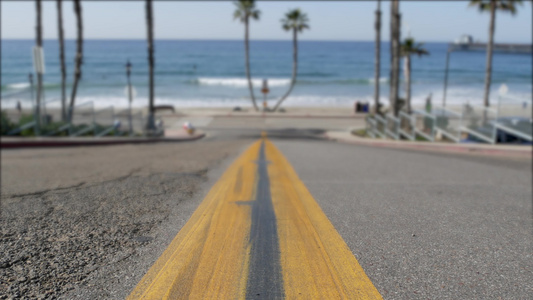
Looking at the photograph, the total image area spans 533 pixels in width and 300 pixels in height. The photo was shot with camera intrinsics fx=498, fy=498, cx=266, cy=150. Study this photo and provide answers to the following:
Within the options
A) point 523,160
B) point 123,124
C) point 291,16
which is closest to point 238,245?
point 523,160

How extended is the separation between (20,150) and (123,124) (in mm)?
7380

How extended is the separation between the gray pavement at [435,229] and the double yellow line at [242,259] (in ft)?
0.68

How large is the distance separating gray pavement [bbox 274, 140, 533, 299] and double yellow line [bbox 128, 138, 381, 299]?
21 cm

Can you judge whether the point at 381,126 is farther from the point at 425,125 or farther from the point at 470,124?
the point at 470,124

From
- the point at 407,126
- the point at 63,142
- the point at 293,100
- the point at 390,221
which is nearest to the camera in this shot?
the point at 390,221

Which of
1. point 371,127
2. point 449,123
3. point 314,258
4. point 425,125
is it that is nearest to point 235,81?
point 371,127

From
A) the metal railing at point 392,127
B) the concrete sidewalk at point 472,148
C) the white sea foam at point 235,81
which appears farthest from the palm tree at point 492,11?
the white sea foam at point 235,81

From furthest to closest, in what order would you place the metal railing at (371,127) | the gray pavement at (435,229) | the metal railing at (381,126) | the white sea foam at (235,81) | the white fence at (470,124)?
the white sea foam at (235,81) < the metal railing at (371,127) < the metal railing at (381,126) < the white fence at (470,124) < the gray pavement at (435,229)

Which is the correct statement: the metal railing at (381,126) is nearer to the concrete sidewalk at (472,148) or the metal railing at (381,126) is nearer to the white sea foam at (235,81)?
the concrete sidewalk at (472,148)

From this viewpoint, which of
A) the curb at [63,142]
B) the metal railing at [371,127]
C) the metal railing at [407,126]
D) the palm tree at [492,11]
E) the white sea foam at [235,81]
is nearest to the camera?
the curb at [63,142]

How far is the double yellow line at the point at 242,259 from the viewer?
3.45 metres

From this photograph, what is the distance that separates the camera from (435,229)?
508 cm

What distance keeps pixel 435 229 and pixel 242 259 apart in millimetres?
2172

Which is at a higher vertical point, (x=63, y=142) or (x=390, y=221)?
(x=390, y=221)
